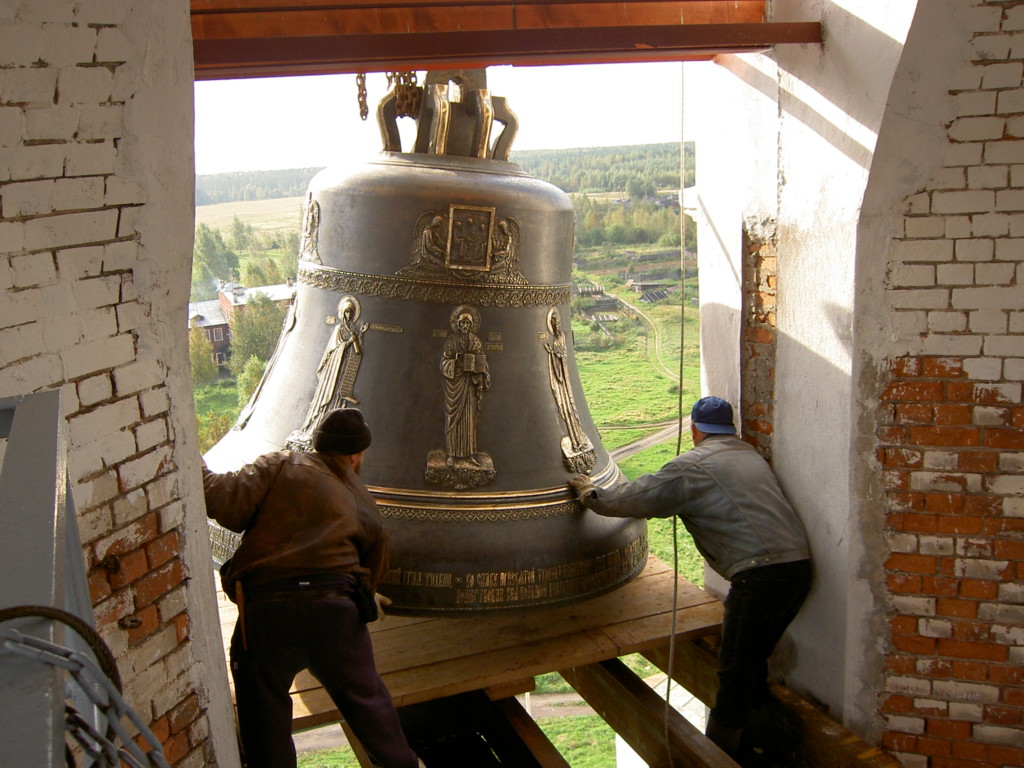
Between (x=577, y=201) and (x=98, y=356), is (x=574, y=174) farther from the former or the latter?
(x=98, y=356)

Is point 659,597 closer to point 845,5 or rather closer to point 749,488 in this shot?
point 749,488

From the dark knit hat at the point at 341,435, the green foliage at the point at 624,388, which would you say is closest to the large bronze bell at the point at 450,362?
the dark knit hat at the point at 341,435

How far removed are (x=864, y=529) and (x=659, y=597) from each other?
1.01 meters

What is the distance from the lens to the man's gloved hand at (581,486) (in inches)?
141

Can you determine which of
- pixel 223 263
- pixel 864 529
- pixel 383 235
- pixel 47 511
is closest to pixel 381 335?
pixel 383 235

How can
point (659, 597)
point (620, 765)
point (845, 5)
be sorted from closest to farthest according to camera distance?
1. point (845, 5)
2. point (659, 597)
3. point (620, 765)

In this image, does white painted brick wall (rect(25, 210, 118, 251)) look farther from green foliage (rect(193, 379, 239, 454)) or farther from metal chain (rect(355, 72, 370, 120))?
green foliage (rect(193, 379, 239, 454))

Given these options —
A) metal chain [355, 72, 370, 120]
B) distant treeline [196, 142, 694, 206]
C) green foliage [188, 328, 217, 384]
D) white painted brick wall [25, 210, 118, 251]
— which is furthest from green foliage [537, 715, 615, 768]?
white painted brick wall [25, 210, 118, 251]

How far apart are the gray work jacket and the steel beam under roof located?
1.46m

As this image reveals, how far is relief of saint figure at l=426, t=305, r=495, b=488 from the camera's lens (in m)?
3.44

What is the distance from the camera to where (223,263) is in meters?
9.38

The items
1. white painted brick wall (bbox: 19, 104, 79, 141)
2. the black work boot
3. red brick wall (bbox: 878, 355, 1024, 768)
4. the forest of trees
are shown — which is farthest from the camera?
the forest of trees

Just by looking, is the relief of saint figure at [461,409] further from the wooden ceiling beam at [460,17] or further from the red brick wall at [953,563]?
the red brick wall at [953,563]

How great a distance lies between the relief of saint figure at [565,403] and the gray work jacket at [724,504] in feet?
0.47
